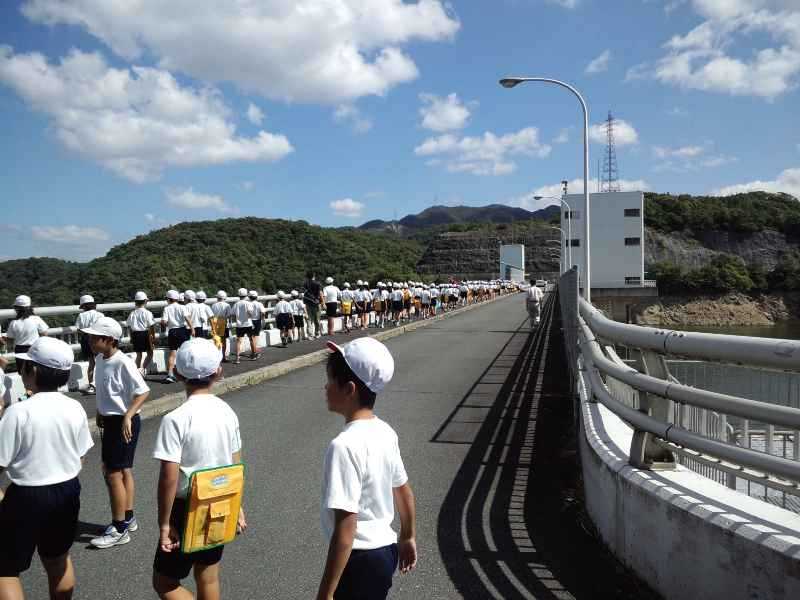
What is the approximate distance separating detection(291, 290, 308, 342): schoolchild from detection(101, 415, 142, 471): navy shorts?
13910 mm

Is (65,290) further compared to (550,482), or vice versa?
(65,290)

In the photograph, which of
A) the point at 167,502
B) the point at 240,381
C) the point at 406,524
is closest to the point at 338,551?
the point at 406,524

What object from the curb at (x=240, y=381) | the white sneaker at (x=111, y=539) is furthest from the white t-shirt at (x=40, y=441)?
the curb at (x=240, y=381)

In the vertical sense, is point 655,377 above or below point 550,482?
above

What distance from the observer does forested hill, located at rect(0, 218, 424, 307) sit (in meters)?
53.4

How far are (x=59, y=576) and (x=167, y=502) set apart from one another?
0.96 metres

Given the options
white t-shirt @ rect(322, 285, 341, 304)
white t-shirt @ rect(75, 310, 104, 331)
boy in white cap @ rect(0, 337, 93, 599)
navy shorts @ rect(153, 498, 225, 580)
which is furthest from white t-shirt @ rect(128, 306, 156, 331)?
navy shorts @ rect(153, 498, 225, 580)

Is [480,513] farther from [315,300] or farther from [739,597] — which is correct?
[315,300]

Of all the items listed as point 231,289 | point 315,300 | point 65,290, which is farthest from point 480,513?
point 231,289

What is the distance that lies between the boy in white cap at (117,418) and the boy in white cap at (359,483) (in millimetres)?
2872

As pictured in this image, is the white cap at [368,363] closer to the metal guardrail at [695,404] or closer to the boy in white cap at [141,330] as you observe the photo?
the metal guardrail at [695,404]

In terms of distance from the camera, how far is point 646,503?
12.0ft

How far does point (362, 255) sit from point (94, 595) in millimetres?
123098

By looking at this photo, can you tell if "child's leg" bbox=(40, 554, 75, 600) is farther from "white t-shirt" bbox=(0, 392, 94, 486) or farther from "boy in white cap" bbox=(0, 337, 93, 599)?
"white t-shirt" bbox=(0, 392, 94, 486)
